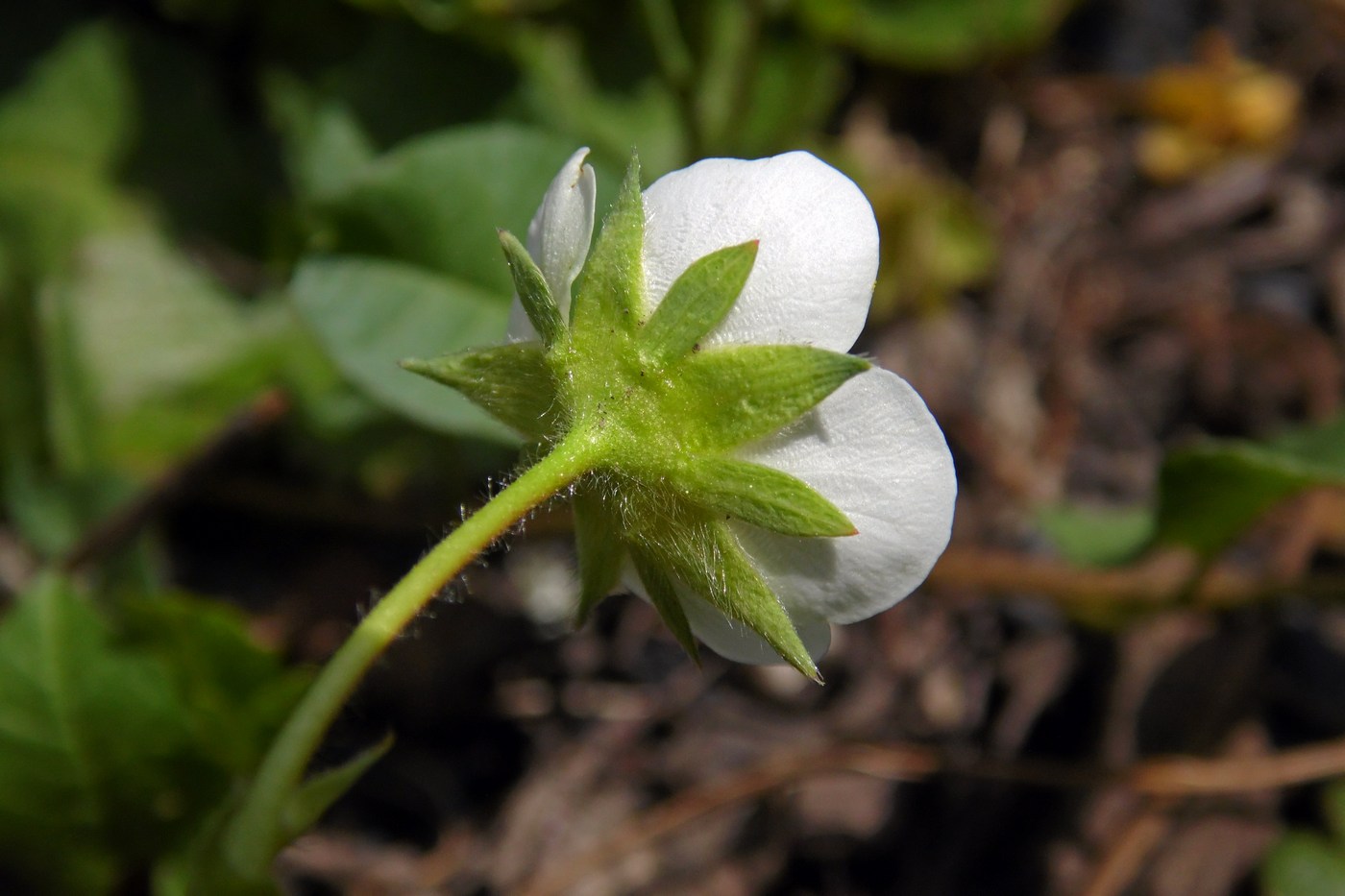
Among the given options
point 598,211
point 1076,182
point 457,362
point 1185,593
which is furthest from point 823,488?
point 1076,182

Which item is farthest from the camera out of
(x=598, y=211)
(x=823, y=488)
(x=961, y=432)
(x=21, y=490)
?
(x=961, y=432)

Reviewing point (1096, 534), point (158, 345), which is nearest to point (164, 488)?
point (158, 345)

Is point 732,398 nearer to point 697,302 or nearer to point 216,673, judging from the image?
point 697,302

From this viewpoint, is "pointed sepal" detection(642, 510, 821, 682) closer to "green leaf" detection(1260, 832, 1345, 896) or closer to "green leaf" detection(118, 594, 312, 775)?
"green leaf" detection(118, 594, 312, 775)

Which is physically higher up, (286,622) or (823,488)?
(823,488)

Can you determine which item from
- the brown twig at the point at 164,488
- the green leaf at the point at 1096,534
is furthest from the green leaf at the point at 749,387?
the brown twig at the point at 164,488

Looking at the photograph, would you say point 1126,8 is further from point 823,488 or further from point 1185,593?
point 823,488

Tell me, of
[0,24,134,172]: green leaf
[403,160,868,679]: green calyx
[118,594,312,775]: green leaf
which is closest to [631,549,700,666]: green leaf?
[403,160,868,679]: green calyx
